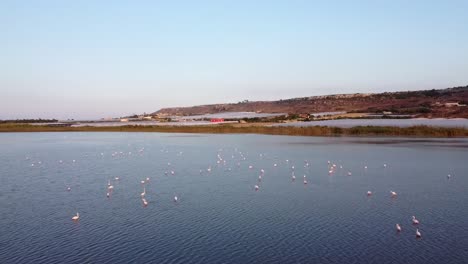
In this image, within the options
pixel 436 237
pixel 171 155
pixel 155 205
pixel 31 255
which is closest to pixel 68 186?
pixel 155 205

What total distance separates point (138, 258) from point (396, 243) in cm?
949

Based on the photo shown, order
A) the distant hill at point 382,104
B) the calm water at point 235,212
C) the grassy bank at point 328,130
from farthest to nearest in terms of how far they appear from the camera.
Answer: the distant hill at point 382,104
the grassy bank at point 328,130
the calm water at point 235,212

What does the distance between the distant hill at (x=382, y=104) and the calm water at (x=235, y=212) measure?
220 feet

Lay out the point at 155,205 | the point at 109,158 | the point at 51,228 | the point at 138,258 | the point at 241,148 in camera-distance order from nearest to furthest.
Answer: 1. the point at 138,258
2. the point at 51,228
3. the point at 155,205
4. the point at 109,158
5. the point at 241,148

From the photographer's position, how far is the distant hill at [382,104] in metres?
105

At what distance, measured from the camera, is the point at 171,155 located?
49.1 meters

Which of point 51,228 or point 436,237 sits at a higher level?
point 51,228

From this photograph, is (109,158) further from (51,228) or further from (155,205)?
(51,228)

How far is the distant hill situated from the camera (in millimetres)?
104812

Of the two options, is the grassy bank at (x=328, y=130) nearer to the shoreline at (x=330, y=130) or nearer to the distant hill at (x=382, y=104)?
the shoreline at (x=330, y=130)

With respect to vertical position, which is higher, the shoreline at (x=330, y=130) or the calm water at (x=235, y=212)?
the calm water at (x=235, y=212)

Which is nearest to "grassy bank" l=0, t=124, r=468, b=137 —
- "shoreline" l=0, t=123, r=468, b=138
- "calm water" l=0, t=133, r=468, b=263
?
"shoreline" l=0, t=123, r=468, b=138

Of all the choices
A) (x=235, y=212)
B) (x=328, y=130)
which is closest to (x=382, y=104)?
(x=328, y=130)

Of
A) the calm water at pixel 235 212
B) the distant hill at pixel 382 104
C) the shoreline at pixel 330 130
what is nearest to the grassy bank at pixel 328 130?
the shoreline at pixel 330 130
